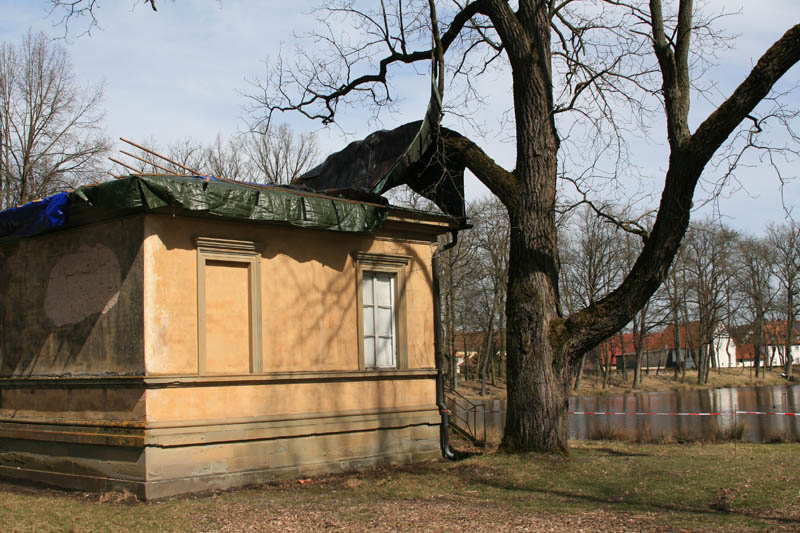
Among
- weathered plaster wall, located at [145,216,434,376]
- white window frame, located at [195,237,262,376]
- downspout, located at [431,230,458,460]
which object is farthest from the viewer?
downspout, located at [431,230,458,460]

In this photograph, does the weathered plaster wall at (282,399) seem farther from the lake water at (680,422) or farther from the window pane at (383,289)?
the lake water at (680,422)

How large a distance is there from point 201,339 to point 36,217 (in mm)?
2849

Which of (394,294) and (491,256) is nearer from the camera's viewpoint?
(394,294)

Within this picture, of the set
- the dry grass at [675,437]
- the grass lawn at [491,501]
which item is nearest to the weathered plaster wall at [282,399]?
the grass lawn at [491,501]

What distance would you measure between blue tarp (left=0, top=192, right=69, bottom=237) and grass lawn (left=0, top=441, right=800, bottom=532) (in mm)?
3536

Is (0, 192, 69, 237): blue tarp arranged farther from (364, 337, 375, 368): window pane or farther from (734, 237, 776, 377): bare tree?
(734, 237, 776, 377): bare tree

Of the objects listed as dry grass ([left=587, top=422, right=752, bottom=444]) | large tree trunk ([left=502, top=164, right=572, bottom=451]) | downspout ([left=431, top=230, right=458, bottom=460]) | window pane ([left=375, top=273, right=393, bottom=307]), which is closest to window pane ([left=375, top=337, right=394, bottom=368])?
window pane ([left=375, top=273, right=393, bottom=307])

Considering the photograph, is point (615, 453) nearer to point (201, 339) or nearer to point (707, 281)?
point (201, 339)

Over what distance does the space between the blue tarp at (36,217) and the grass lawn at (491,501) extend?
3536 mm

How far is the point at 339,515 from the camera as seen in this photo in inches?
314

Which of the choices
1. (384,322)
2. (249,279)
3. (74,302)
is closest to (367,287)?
(384,322)

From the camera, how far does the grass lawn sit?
24.4ft

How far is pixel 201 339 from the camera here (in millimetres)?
10172

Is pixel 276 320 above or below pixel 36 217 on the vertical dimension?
below
